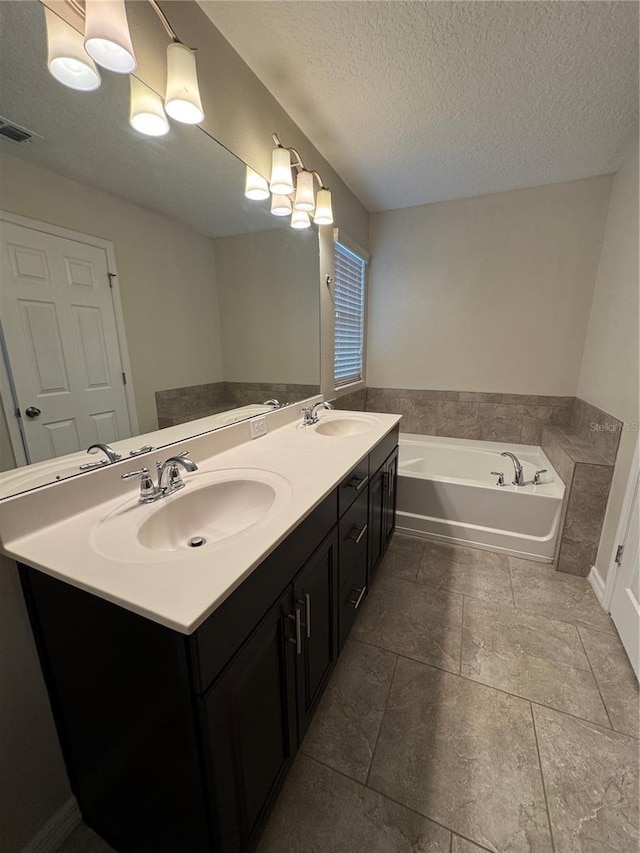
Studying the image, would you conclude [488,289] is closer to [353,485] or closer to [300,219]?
[300,219]

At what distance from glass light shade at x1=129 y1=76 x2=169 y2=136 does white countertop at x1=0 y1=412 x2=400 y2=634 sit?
1.05 m

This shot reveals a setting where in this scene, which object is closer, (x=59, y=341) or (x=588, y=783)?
(x=59, y=341)

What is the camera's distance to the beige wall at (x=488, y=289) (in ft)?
8.09

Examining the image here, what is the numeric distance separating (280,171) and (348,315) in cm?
131

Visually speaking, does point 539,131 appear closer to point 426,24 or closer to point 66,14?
point 426,24

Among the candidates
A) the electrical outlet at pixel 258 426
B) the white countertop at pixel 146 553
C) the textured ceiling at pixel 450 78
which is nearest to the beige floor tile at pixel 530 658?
the white countertop at pixel 146 553

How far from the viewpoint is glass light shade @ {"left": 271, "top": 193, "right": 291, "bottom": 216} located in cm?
167

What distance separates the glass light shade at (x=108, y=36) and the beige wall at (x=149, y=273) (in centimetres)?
30

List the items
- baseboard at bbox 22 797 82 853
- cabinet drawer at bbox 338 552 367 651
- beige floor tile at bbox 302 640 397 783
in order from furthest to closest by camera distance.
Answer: cabinet drawer at bbox 338 552 367 651 < beige floor tile at bbox 302 640 397 783 < baseboard at bbox 22 797 82 853

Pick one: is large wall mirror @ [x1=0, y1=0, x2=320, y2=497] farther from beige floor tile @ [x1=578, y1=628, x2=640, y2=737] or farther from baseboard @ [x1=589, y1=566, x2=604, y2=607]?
baseboard @ [x1=589, y1=566, x2=604, y2=607]

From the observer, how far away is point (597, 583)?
5.93 feet

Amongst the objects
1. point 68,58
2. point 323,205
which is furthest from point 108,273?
point 323,205

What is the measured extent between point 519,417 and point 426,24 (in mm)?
2491

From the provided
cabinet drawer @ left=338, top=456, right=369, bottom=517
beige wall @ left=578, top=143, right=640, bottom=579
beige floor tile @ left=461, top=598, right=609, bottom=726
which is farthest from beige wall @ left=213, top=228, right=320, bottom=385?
beige wall @ left=578, top=143, right=640, bottom=579
